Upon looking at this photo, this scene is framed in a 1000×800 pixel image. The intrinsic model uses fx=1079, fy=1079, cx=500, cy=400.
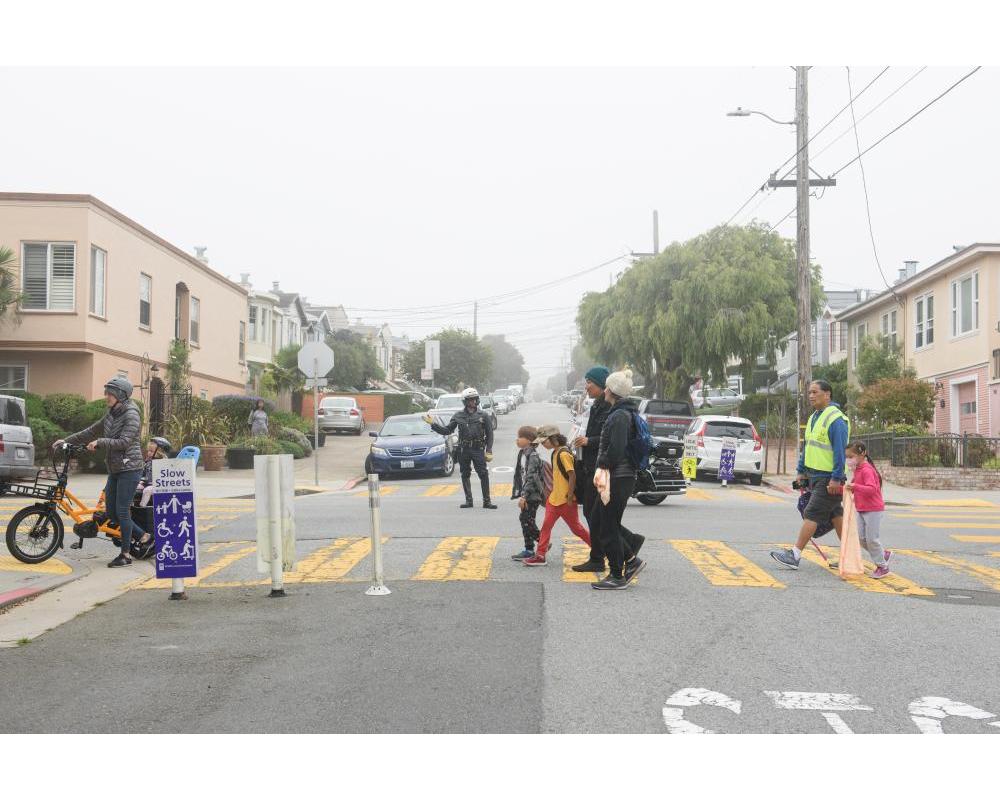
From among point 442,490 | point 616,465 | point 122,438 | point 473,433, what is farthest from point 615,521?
point 442,490

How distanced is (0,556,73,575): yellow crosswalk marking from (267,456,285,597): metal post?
2798mm

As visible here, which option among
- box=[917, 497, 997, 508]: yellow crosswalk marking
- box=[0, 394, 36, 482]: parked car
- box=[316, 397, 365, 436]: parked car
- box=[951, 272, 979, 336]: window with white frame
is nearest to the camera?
box=[0, 394, 36, 482]: parked car

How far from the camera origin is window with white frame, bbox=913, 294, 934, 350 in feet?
111

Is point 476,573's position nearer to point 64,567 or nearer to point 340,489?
point 64,567

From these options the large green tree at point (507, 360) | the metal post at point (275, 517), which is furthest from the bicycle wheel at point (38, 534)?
the large green tree at point (507, 360)

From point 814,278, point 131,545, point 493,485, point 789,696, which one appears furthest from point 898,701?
point 814,278

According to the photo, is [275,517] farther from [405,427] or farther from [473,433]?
[405,427]

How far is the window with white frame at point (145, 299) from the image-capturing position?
99.2 ft

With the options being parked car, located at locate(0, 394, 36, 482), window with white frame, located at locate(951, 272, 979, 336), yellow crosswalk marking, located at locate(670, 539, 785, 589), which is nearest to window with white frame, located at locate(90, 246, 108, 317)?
parked car, located at locate(0, 394, 36, 482)

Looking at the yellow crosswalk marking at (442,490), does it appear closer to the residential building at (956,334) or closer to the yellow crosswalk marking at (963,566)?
the yellow crosswalk marking at (963,566)

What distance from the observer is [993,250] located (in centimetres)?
2883

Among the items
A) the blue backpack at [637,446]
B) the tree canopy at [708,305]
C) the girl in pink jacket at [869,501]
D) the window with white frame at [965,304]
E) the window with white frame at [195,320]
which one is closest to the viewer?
the blue backpack at [637,446]

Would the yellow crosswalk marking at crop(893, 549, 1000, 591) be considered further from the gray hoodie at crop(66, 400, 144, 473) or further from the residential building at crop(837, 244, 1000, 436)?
the residential building at crop(837, 244, 1000, 436)

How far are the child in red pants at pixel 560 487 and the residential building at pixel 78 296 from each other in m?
19.1
